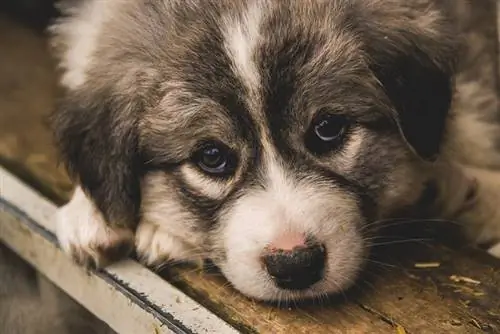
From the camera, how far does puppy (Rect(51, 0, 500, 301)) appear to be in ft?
8.05

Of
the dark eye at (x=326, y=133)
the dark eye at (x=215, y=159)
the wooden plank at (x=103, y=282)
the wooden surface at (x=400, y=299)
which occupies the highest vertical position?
the dark eye at (x=326, y=133)

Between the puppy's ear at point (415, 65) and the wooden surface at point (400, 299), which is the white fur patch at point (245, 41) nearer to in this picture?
the puppy's ear at point (415, 65)

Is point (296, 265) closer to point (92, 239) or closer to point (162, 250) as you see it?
point (162, 250)

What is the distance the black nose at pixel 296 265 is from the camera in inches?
93.0

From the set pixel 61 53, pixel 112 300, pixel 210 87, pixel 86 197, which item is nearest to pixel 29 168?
pixel 61 53

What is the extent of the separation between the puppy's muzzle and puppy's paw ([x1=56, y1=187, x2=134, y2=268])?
59 centimetres

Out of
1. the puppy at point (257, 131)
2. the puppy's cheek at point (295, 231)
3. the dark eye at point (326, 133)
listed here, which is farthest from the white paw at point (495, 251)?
the dark eye at point (326, 133)

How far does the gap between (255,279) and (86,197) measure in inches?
26.1

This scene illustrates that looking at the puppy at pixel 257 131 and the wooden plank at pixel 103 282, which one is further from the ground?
the puppy at pixel 257 131

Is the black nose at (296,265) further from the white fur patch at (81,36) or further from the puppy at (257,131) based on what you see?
the white fur patch at (81,36)

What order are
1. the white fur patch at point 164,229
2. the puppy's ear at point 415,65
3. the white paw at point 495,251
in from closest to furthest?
the puppy's ear at point 415,65
the white fur patch at point 164,229
the white paw at point 495,251

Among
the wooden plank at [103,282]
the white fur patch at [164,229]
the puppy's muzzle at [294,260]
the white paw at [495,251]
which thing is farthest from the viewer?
the white paw at [495,251]

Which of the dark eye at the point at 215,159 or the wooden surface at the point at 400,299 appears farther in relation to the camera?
the dark eye at the point at 215,159

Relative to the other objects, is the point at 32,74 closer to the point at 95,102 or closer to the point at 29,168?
the point at 29,168
